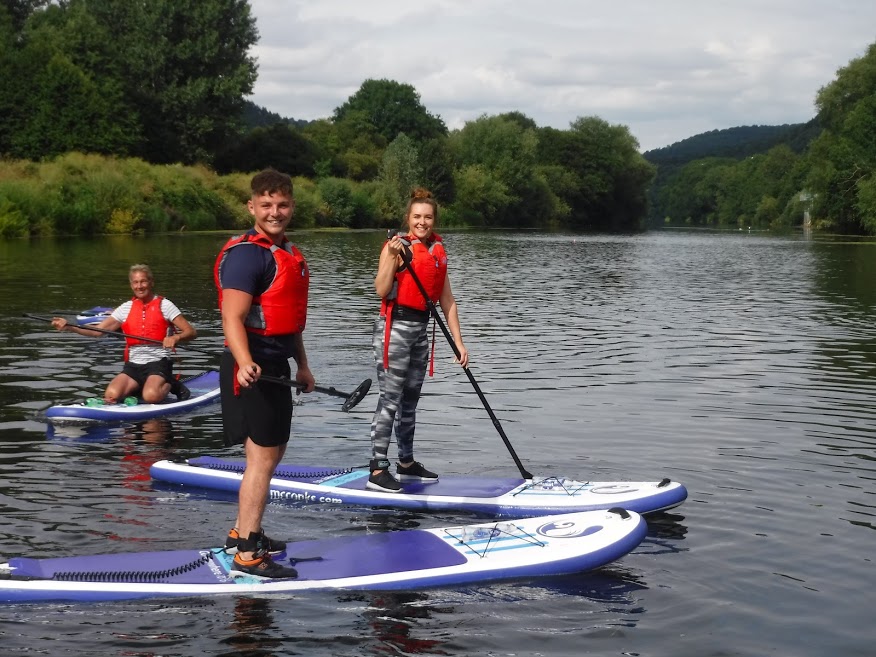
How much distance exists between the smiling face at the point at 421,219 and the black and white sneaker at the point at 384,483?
178cm

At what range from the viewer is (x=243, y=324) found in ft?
18.1

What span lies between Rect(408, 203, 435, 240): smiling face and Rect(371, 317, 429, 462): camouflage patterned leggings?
65 centimetres

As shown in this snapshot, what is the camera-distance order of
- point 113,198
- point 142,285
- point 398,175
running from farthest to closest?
point 398,175, point 113,198, point 142,285

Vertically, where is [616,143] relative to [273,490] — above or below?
above

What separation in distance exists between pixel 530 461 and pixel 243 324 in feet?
13.8

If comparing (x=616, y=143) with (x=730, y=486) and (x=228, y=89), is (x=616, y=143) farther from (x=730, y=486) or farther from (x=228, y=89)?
(x=730, y=486)

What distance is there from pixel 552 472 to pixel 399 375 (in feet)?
6.28

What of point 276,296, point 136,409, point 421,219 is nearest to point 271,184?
point 276,296

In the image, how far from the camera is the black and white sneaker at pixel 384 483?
7.59 metres

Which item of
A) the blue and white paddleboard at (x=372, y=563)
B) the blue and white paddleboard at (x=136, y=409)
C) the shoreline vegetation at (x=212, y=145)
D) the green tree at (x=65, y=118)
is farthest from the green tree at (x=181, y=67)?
the blue and white paddleboard at (x=372, y=563)

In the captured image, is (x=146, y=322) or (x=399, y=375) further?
(x=146, y=322)

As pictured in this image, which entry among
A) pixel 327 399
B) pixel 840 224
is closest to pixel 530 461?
pixel 327 399

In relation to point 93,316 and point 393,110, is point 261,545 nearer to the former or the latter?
point 93,316

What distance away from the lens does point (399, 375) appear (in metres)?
7.53
